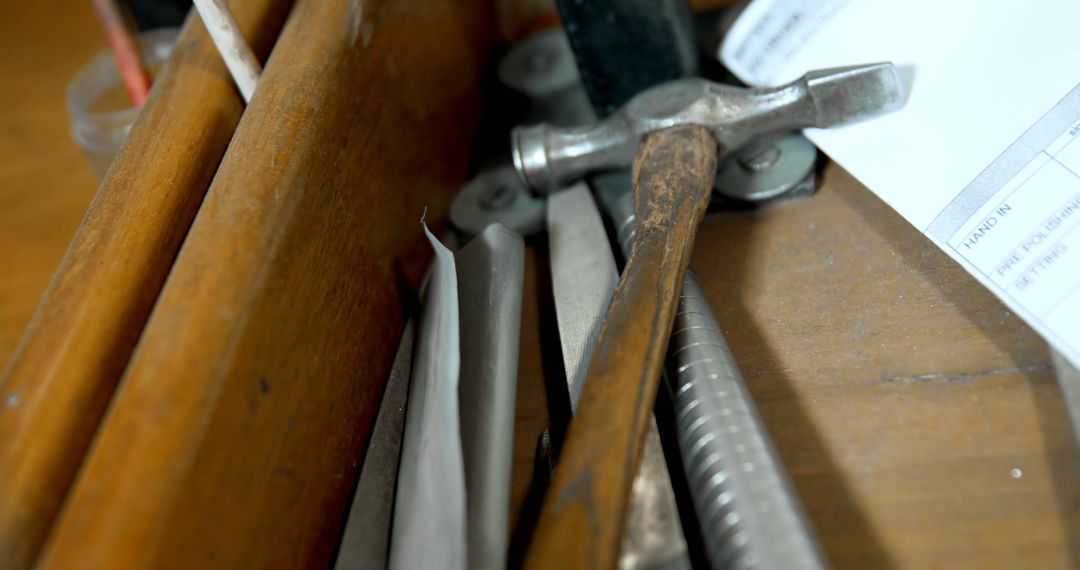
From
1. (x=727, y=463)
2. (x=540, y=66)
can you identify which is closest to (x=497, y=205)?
(x=540, y=66)

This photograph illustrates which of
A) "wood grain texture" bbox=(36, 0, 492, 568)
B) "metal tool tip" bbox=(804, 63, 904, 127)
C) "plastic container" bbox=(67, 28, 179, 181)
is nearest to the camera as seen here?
"wood grain texture" bbox=(36, 0, 492, 568)

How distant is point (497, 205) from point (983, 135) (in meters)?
0.27

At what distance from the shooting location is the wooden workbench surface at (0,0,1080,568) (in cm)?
34

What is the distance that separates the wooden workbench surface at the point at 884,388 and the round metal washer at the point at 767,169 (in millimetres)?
14

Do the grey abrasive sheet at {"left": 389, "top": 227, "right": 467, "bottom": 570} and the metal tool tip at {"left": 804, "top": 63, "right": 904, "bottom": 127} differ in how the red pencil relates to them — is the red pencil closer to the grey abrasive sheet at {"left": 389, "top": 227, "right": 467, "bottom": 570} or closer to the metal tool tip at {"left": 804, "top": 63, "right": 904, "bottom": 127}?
the grey abrasive sheet at {"left": 389, "top": 227, "right": 467, "bottom": 570}

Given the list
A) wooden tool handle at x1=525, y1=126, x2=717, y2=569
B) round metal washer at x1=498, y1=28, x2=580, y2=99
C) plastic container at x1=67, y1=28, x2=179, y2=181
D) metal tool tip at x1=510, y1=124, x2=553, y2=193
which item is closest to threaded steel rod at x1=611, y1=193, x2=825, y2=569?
wooden tool handle at x1=525, y1=126, x2=717, y2=569

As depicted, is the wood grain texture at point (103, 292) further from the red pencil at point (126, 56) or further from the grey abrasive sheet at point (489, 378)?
the red pencil at point (126, 56)

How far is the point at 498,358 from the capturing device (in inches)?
16.1

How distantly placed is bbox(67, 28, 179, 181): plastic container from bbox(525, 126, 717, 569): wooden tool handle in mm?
384

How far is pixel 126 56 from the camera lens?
679 mm

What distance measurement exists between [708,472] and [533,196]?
24 cm

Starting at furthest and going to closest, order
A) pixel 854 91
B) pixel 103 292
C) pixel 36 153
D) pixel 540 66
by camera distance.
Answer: pixel 36 153 → pixel 540 66 → pixel 854 91 → pixel 103 292

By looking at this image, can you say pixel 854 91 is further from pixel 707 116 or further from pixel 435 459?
pixel 435 459

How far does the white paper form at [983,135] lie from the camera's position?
0.38m
